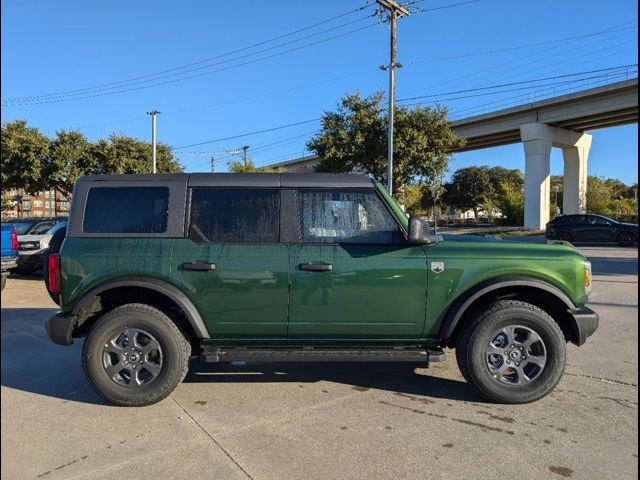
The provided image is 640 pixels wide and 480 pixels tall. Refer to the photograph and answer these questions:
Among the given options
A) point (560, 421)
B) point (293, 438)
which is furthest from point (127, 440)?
point (560, 421)

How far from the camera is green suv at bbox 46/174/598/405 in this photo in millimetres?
4051

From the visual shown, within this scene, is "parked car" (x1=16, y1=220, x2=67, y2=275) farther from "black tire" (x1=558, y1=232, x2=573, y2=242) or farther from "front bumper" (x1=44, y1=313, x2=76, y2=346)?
"black tire" (x1=558, y1=232, x2=573, y2=242)

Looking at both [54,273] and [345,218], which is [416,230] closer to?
[345,218]

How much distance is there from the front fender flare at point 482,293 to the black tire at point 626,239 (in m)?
21.2

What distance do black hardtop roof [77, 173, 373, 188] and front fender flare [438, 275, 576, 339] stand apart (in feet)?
4.07

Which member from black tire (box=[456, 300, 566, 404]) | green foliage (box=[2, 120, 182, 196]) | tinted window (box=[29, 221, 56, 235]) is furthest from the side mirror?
green foliage (box=[2, 120, 182, 196])

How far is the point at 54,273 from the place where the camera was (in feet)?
13.4

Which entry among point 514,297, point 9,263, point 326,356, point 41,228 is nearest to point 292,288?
point 326,356

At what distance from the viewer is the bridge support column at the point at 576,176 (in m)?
44.0

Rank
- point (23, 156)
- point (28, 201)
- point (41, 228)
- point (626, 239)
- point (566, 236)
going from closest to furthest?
point (41, 228), point (626, 239), point (566, 236), point (23, 156), point (28, 201)

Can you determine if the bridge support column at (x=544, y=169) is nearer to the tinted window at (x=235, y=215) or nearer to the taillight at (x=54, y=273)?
the tinted window at (x=235, y=215)

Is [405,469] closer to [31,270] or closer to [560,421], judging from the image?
[560,421]

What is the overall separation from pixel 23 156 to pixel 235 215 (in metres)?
27.6

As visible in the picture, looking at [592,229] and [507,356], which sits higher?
[592,229]
